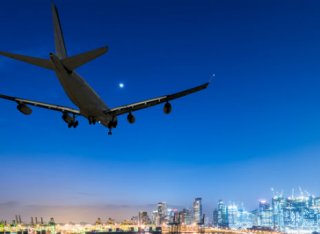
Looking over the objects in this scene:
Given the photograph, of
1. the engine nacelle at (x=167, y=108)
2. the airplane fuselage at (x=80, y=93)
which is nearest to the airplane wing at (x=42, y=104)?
the airplane fuselage at (x=80, y=93)

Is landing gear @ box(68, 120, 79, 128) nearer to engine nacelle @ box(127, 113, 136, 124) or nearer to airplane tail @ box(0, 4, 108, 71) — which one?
engine nacelle @ box(127, 113, 136, 124)

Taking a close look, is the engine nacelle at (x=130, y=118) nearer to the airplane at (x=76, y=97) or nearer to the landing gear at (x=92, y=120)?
the airplane at (x=76, y=97)

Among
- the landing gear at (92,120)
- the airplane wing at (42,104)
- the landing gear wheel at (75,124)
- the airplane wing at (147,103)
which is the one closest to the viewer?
the airplane wing at (147,103)

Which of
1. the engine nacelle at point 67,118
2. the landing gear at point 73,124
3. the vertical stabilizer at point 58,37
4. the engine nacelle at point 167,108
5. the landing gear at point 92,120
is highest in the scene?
the vertical stabilizer at point 58,37

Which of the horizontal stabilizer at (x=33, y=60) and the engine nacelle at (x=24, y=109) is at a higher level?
the horizontal stabilizer at (x=33, y=60)

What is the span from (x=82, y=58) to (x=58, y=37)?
8945 millimetres

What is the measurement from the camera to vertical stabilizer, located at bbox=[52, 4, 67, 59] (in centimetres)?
3856

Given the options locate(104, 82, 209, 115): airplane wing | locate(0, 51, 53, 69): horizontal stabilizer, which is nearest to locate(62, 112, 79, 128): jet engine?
locate(104, 82, 209, 115): airplane wing

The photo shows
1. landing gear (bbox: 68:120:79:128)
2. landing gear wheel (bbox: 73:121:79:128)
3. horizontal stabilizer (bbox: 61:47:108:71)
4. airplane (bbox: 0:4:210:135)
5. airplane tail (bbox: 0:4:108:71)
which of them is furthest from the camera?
landing gear wheel (bbox: 73:121:79:128)

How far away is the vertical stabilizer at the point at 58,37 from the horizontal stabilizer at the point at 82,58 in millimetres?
5648

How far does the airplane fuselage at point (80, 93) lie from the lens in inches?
1409

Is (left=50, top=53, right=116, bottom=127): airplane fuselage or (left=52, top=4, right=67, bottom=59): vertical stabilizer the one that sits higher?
(left=52, top=4, right=67, bottom=59): vertical stabilizer

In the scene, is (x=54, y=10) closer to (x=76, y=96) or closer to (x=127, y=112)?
(x=76, y=96)

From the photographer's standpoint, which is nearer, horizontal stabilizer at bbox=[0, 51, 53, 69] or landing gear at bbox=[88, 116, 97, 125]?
horizontal stabilizer at bbox=[0, 51, 53, 69]
